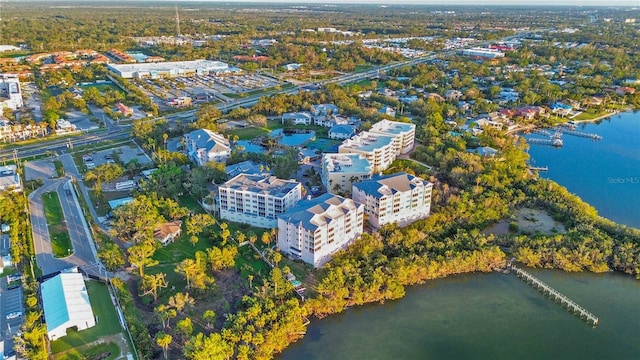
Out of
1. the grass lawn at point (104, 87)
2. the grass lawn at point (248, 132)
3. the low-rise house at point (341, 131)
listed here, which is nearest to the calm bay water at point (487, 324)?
the low-rise house at point (341, 131)

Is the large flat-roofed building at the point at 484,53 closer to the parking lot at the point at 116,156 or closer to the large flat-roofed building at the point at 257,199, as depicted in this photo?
the parking lot at the point at 116,156

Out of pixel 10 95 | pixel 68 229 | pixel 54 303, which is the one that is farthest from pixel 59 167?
pixel 10 95

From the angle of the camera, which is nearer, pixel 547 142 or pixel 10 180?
pixel 10 180

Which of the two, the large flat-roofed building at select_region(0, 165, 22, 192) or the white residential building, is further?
the white residential building

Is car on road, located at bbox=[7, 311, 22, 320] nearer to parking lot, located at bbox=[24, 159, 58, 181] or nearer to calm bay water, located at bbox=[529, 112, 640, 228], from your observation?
parking lot, located at bbox=[24, 159, 58, 181]

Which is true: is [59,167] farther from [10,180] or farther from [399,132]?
[399,132]

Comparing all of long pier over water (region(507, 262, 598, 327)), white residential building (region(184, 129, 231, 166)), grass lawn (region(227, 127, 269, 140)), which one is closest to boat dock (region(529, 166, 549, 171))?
long pier over water (region(507, 262, 598, 327))
